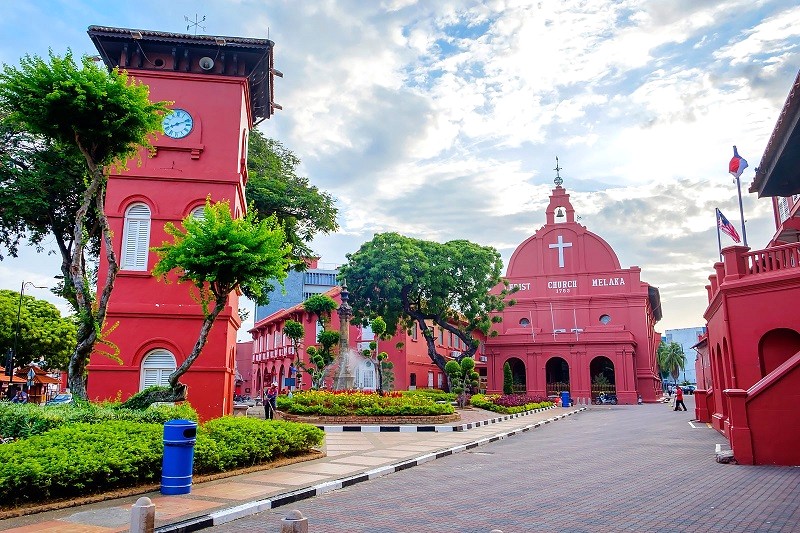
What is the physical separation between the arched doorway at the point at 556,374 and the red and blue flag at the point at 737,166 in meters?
28.0

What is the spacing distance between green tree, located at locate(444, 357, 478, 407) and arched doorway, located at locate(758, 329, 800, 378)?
1598 centimetres

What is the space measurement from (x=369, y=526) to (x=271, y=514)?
1428mm

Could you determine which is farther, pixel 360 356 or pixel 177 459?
pixel 360 356

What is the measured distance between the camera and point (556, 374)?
45625 mm

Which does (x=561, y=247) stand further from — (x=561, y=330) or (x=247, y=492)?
(x=247, y=492)

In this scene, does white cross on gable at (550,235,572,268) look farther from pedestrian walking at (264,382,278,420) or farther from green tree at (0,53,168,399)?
green tree at (0,53,168,399)

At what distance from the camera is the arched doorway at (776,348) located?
44.7 feet

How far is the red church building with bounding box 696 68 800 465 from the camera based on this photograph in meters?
11.6

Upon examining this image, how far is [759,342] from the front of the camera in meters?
13.8

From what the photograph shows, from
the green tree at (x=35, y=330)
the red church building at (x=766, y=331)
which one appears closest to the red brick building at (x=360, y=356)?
the green tree at (x=35, y=330)

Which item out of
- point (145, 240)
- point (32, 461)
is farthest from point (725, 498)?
point (145, 240)

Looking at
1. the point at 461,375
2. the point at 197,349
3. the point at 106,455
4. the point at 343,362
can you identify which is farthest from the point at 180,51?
the point at 461,375

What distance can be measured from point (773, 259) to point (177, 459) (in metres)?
13.1

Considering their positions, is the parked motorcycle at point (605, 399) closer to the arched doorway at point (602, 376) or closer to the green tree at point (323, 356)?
the arched doorway at point (602, 376)
